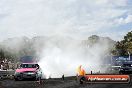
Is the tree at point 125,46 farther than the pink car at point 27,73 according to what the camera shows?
Yes

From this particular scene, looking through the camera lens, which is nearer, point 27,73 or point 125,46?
point 27,73

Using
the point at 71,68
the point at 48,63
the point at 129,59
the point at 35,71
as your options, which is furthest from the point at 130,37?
the point at 35,71

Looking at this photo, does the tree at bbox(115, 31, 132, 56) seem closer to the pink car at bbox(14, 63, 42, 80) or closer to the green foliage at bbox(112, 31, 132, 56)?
the green foliage at bbox(112, 31, 132, 56)

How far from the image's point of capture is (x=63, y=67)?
5109 centimetres

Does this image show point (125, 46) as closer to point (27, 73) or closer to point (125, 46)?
point (125, 46)

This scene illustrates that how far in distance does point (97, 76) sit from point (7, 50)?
117 meters

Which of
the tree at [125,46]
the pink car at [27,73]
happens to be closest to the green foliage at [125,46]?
the tree at [125,46]

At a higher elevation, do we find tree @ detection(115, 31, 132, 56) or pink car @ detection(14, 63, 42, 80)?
tree @ detection(115, 31, 132, 56)

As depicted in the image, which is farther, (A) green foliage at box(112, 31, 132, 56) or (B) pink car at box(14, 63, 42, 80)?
(A) green foliage at box(112, 31, 132, 56)

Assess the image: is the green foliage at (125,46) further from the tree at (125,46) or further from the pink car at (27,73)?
the pink car at (27,73)

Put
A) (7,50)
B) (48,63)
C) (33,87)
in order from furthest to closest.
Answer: (7,50)
(48,63)
(33,87)

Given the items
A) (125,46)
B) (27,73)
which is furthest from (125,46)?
(27,73)

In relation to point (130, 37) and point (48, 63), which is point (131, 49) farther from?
point (48, 63)

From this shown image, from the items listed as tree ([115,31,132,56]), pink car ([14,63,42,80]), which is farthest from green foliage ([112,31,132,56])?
pink car ([14,63,42,80])
